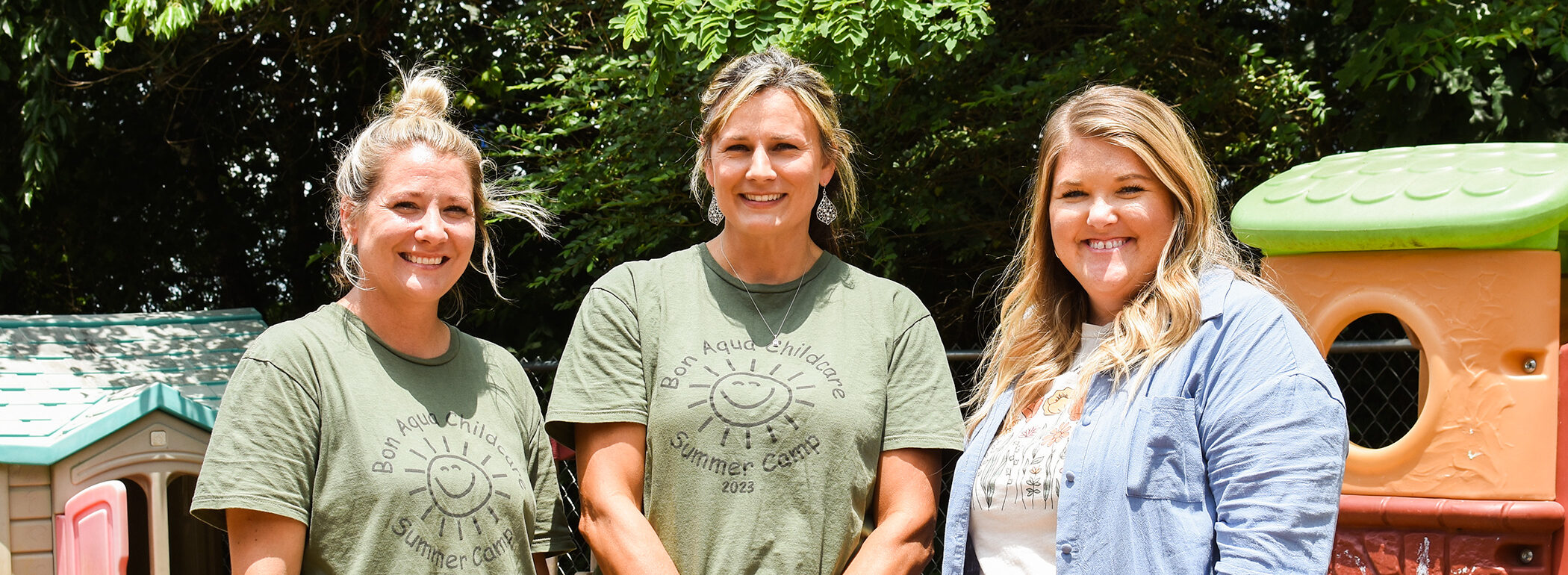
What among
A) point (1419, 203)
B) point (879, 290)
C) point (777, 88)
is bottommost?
point (879, 290)

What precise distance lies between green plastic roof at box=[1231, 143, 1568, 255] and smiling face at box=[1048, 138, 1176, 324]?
1027 millimetres

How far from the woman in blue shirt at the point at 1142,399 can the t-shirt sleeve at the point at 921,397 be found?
0.18ft

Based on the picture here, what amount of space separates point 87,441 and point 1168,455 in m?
2.98

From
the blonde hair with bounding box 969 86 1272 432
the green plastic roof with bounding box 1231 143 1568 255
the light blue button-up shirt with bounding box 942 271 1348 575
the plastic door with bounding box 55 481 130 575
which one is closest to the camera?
the light blue button-up shirt with bounding box 942 271 1348 575

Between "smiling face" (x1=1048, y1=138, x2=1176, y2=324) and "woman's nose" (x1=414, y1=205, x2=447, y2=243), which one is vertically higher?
"woman's nose" (x1=414, y1=205, x2=447, y2=243)

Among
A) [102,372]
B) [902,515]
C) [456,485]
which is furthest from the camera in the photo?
[102,372]

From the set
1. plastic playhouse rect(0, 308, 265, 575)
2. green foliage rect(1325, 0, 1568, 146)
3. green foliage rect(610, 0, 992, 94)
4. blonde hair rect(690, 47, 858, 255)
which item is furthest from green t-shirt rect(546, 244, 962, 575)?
green foliage rect(1325, 0, 1568, 146)

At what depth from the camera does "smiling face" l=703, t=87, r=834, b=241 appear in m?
2.28

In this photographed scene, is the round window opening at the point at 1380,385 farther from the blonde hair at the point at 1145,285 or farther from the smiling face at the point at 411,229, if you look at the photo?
the smiling face at the point at 411,229

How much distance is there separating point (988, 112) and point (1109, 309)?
3519 mm

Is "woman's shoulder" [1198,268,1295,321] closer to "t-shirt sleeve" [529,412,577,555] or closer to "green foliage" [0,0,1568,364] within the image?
"t-shirt sleeve" [529,412,577,555]

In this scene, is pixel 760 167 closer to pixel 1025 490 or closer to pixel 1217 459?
pixel 1025 490

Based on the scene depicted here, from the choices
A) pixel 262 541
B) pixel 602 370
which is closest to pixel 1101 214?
pixel 602 370

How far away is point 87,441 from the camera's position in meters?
3.35
